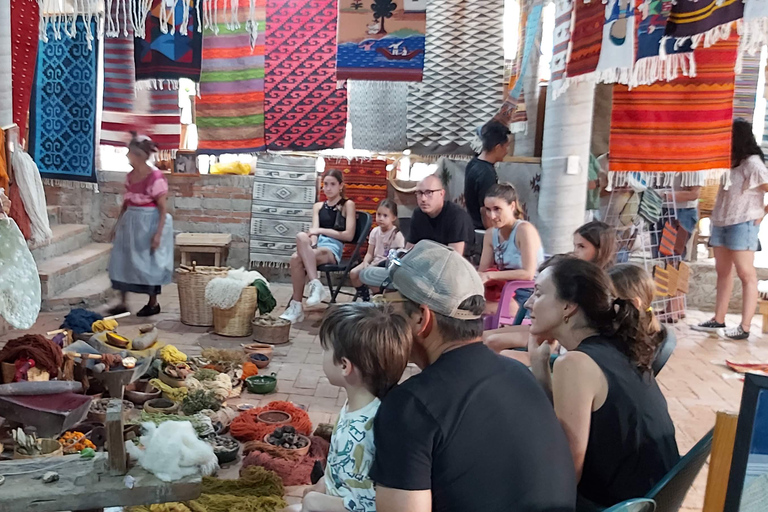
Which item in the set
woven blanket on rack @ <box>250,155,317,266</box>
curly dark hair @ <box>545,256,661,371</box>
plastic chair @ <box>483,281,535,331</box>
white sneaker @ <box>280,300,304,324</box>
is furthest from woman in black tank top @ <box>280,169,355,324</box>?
curly dark hair @ <box>545,256,661,371</box>

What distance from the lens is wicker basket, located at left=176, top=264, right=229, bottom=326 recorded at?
5.77 meters

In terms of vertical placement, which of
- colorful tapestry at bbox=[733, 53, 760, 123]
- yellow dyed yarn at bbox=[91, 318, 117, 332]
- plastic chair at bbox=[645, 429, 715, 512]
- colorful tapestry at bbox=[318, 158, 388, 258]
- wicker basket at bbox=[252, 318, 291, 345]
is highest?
colorful tapestry at bbox=[733, 53, 760, 123]

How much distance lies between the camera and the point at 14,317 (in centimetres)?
320

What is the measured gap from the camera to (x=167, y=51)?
648 cm

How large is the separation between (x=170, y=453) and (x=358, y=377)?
28.6 inches

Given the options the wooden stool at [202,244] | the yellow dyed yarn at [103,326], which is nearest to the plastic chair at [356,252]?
the wooden stool at [202,244]

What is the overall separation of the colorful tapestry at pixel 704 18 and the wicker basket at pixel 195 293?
153 inches

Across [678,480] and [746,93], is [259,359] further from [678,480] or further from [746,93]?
[746,93]

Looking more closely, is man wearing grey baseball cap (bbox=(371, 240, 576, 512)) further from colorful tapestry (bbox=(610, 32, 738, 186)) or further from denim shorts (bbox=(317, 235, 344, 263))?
denim shorts (bbox=(317, 235, 344, 263))

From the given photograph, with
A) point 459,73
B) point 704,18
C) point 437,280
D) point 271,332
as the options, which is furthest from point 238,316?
point 437,280

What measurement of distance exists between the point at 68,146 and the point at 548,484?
6.89 m

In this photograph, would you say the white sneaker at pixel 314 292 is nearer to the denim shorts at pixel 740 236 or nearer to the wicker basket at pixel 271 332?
the wicker basket at pixel 271 332

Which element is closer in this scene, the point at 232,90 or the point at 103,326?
the point at 103,326

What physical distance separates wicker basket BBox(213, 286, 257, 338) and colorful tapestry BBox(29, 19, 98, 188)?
8.86ft
